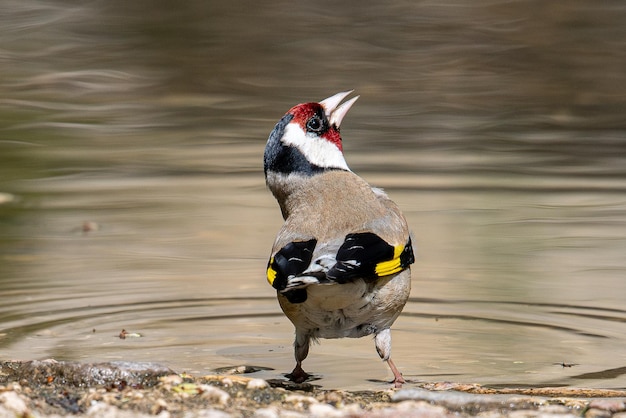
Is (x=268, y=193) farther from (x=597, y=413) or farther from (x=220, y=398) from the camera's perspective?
(x=597, y=413)

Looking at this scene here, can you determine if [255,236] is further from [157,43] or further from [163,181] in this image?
[157,43]

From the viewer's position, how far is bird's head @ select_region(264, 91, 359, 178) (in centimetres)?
638

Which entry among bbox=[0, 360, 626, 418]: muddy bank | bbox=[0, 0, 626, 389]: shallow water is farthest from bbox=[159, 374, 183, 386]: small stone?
bbox=[0, 0, 626, 389]: shallow water

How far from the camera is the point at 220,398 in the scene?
443 centimetres

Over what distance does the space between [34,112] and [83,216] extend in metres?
4.21

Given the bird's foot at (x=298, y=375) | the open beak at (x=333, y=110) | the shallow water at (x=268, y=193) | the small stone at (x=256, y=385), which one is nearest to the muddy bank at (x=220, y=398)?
the small stone at (x=256, y=385)

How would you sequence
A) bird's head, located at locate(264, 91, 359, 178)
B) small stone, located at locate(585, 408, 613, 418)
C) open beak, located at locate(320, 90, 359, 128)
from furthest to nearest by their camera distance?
open beak, located at locate(320, 90, 359, 128) → bird's head, located at locate(264, 91, 359, 178) → small stone, located at locate(585, 408, 613, 418)

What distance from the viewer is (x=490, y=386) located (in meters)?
5.50

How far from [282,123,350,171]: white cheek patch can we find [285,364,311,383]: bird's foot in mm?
1115

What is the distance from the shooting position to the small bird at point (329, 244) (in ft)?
17.5

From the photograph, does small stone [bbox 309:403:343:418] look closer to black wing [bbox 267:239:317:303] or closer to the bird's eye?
black wing [bbox 267:239:317:303]

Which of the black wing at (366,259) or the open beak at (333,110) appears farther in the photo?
the open beak at (333,110)

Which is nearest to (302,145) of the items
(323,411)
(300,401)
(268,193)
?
(300,401)

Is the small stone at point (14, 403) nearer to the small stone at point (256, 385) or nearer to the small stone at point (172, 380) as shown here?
the small stone at point (172, 380)
